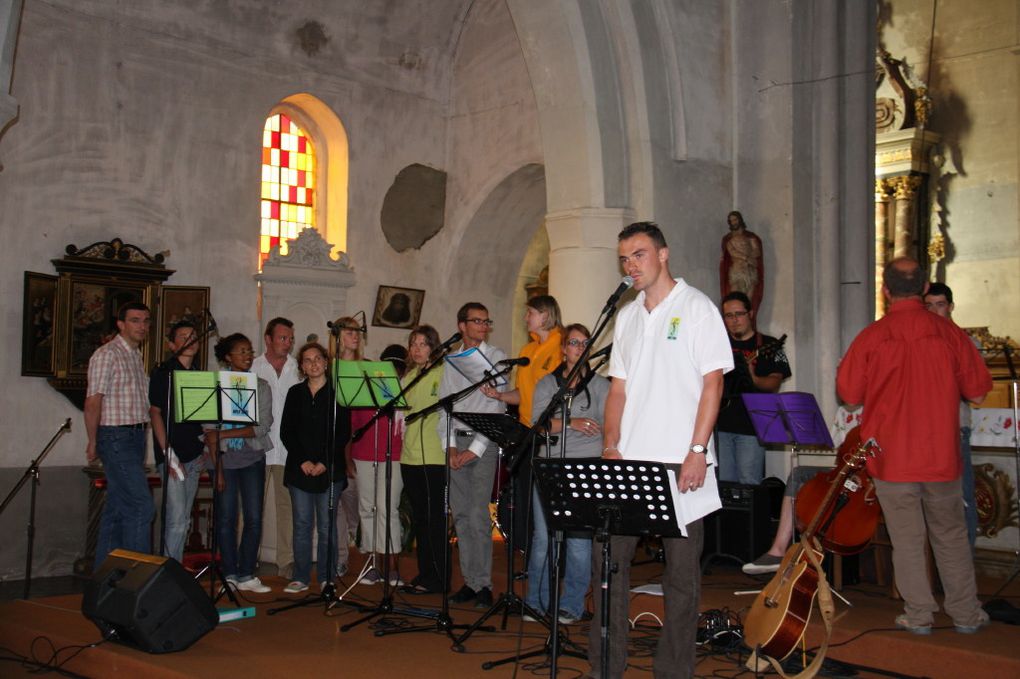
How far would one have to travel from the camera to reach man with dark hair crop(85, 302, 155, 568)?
7.50 m

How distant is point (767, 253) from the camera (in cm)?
999

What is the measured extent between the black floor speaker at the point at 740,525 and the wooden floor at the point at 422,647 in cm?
67

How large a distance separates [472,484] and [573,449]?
3.53 ft

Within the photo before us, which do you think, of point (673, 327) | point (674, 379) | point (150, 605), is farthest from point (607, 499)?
point (150, 605)

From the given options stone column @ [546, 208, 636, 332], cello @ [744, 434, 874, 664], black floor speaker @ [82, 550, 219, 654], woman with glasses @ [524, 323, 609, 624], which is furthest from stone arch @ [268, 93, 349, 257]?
cello @ [744, 434, 874, 664]

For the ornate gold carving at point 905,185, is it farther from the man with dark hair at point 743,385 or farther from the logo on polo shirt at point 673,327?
the logo on polo shirt at point 673,327

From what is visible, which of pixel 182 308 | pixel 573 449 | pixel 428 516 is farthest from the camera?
pixel 182 308

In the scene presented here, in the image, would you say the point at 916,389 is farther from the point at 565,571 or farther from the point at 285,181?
the point at 285,181

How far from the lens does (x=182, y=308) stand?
40.9 ft

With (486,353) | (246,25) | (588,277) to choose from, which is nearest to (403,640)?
(486,353)

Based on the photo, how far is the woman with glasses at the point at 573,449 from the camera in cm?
640

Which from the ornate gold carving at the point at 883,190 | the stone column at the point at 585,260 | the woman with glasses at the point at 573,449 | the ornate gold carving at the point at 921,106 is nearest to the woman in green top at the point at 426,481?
the woman with glasses at the point at 573,449

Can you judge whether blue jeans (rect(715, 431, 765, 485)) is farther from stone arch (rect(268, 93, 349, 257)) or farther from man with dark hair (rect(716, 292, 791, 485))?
stone arch (rect(268, 93, 349, 257))

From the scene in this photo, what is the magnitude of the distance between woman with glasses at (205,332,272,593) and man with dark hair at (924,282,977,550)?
179 inches
